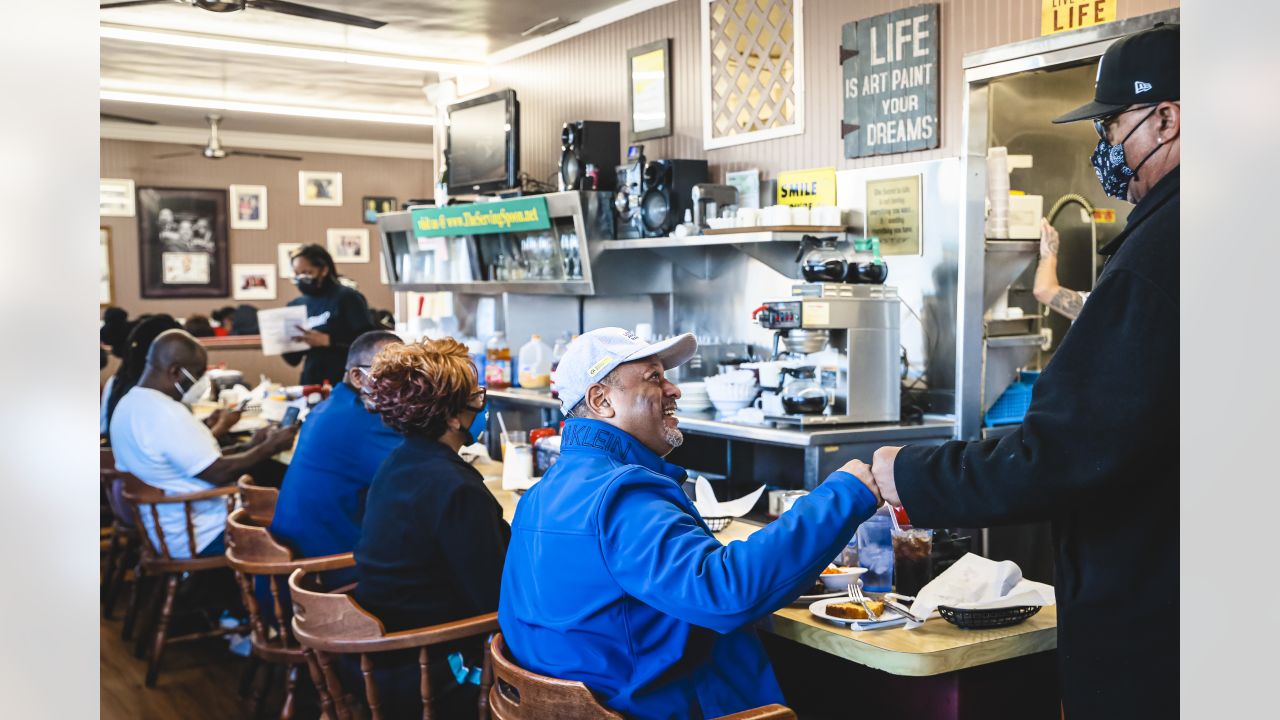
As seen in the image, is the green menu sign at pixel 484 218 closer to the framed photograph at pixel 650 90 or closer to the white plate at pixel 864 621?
the framed photograph at pixel 650 90

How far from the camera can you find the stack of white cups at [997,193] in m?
3.97

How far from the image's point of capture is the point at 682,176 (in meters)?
5.42

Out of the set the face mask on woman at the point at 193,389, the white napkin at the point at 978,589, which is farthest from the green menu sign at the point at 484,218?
the white napkin at the point at 978,589

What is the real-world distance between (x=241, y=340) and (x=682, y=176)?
6.35 metres

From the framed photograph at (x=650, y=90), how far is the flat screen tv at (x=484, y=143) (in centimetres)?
78

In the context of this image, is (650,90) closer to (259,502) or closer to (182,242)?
(259,502)

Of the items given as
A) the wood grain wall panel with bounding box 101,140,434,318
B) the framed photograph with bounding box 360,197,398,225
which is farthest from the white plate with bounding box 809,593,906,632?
the framed photograph with bounding box 360,197,398,225

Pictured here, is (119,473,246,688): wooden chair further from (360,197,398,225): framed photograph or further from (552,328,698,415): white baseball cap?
(360,197,398,225): framed photograph

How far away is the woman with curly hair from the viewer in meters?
2.73

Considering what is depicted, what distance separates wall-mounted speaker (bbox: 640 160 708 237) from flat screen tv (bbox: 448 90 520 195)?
1372mm

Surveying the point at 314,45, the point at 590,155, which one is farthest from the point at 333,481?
the point at 314,45
